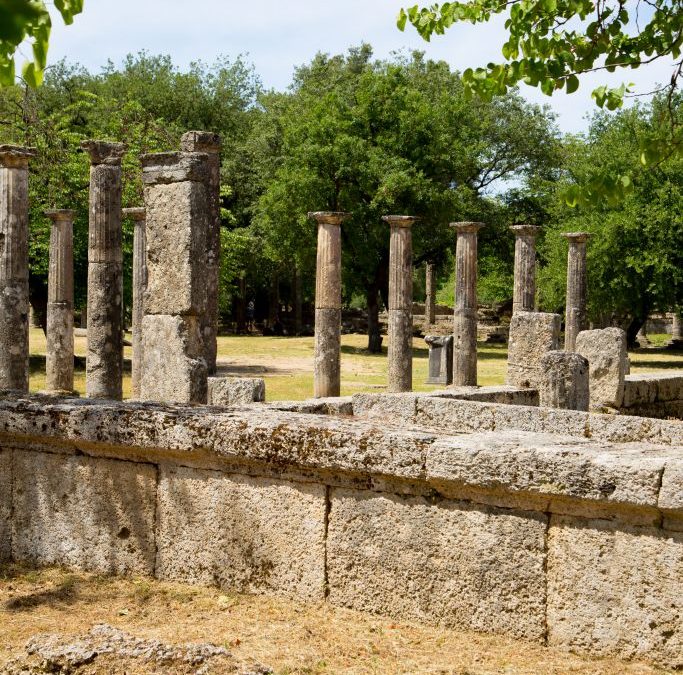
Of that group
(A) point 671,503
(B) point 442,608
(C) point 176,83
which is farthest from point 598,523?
(C) point 176,83

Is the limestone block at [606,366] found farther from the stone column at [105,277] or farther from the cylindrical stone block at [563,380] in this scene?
the stone column at [105,277]

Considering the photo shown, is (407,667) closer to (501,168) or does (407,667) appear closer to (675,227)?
(675,227)

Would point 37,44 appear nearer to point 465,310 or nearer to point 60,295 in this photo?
point 60,295

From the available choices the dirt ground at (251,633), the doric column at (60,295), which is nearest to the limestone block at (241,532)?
the dirt ground at (251,633)

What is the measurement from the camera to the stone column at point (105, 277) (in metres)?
15.7

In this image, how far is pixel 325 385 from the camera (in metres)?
19.4

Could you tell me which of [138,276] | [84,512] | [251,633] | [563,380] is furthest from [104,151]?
[251,633]

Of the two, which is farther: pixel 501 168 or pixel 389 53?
pixel 389 53

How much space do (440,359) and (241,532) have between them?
21.8 m

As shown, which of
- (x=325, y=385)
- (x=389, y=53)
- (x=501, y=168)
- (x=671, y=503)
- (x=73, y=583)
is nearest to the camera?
(x=671, y=503)

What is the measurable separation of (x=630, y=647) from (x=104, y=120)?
37331mm

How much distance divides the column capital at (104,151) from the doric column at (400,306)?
6.34 m

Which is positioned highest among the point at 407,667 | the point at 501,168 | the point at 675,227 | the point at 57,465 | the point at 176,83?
the point at 176,83

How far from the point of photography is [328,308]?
1970 cm
